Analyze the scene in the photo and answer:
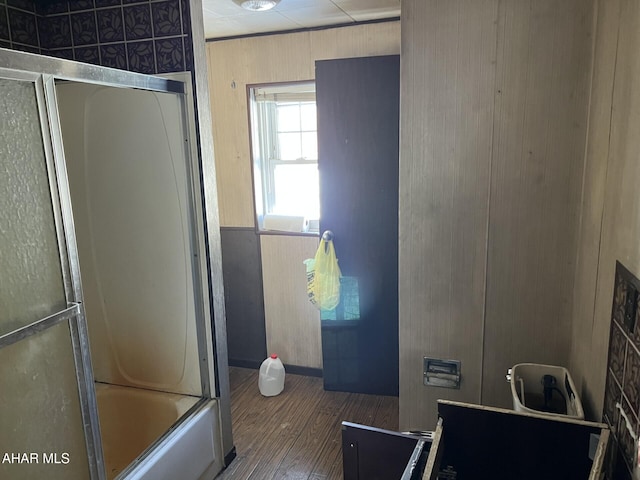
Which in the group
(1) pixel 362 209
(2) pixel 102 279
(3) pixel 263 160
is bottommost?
(2) pixel 102 279

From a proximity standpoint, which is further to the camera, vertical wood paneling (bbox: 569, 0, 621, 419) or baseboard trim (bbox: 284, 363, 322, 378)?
baseboard trim (bbox: 284, 363, 322, 378)

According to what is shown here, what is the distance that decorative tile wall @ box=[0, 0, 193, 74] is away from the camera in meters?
1.92

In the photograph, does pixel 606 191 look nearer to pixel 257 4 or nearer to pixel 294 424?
pixel 257 4

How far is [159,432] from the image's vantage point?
2244mm

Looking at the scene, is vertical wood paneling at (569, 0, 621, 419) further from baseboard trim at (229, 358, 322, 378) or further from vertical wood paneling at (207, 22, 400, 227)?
baseboard trim at (229, 358, 322, 378)

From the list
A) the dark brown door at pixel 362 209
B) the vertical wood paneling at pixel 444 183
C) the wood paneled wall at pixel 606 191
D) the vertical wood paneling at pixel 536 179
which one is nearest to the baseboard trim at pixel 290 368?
the dark brown door at pixel 362 209

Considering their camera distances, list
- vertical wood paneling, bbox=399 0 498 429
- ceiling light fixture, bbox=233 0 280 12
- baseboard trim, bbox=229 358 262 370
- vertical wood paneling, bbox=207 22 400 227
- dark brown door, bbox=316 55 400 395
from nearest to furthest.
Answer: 1. vertical wood paneling, bbox=399 0 498 429
2. ceiling light fixture, bbox=233 0 280 12
3. dark brown door, bbox=316 55 400 395
4. vertical wood paneling, bbox=207 22 400 227
5. baseboard trim, bbox=229 358 262 370

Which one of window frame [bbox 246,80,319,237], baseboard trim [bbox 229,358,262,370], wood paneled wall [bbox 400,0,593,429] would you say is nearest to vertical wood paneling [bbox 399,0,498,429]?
wood paneled wall [bbox 400,0,593,429]

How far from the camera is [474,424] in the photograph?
1.44m

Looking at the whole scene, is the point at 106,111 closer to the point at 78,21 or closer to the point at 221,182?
the point at 78,21

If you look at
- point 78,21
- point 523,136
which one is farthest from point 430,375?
point 78,21

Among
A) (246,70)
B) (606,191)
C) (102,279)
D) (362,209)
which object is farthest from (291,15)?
(606,191)

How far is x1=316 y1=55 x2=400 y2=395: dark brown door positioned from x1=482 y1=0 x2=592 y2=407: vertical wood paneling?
82 cm

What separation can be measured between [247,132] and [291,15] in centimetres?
78
